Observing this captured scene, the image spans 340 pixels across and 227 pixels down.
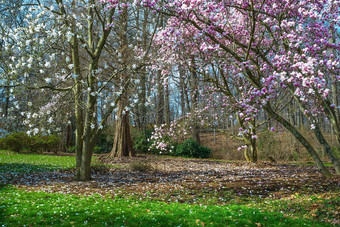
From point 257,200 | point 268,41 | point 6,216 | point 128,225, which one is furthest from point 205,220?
point 268,41

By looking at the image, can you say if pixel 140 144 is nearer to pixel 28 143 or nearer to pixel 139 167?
pixel 28 143

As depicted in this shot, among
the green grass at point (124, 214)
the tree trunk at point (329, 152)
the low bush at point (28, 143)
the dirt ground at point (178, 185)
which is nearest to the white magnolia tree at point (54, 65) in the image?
the dirt ground at point (178, 185)

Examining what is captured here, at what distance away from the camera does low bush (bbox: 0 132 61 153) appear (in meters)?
19.3

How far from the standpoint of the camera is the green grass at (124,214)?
16.2 ft

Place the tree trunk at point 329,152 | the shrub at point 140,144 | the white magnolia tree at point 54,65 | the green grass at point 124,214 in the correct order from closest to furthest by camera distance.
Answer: the green grass at point 124,214, the white magnolia tree at point 54,65, the tree trunk at point 329,152, the shrub at point 140,144

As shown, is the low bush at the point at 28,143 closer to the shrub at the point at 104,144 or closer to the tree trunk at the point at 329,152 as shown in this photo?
the shrub at the point at 104,144

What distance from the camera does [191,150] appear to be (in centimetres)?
2089

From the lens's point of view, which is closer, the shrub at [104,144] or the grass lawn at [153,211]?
the grass lawn at [153,211]

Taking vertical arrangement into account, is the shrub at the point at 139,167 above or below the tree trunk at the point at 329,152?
below

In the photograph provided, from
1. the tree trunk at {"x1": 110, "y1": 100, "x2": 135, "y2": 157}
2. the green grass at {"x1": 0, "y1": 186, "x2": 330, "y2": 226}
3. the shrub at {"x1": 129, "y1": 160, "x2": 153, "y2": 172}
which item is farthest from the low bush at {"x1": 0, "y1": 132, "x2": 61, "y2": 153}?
the green grass at {"x1": 0, "y1": 186, "x2": 330, "y2": 226}

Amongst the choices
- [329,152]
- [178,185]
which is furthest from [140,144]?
[329,152]

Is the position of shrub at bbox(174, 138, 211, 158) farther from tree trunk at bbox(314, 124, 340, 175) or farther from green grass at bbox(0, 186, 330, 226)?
green grass at bbox(0, 186, 330, 226)

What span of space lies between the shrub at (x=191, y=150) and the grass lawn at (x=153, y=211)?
534 inches

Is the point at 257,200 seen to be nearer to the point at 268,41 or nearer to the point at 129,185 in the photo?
the point at 129,185
